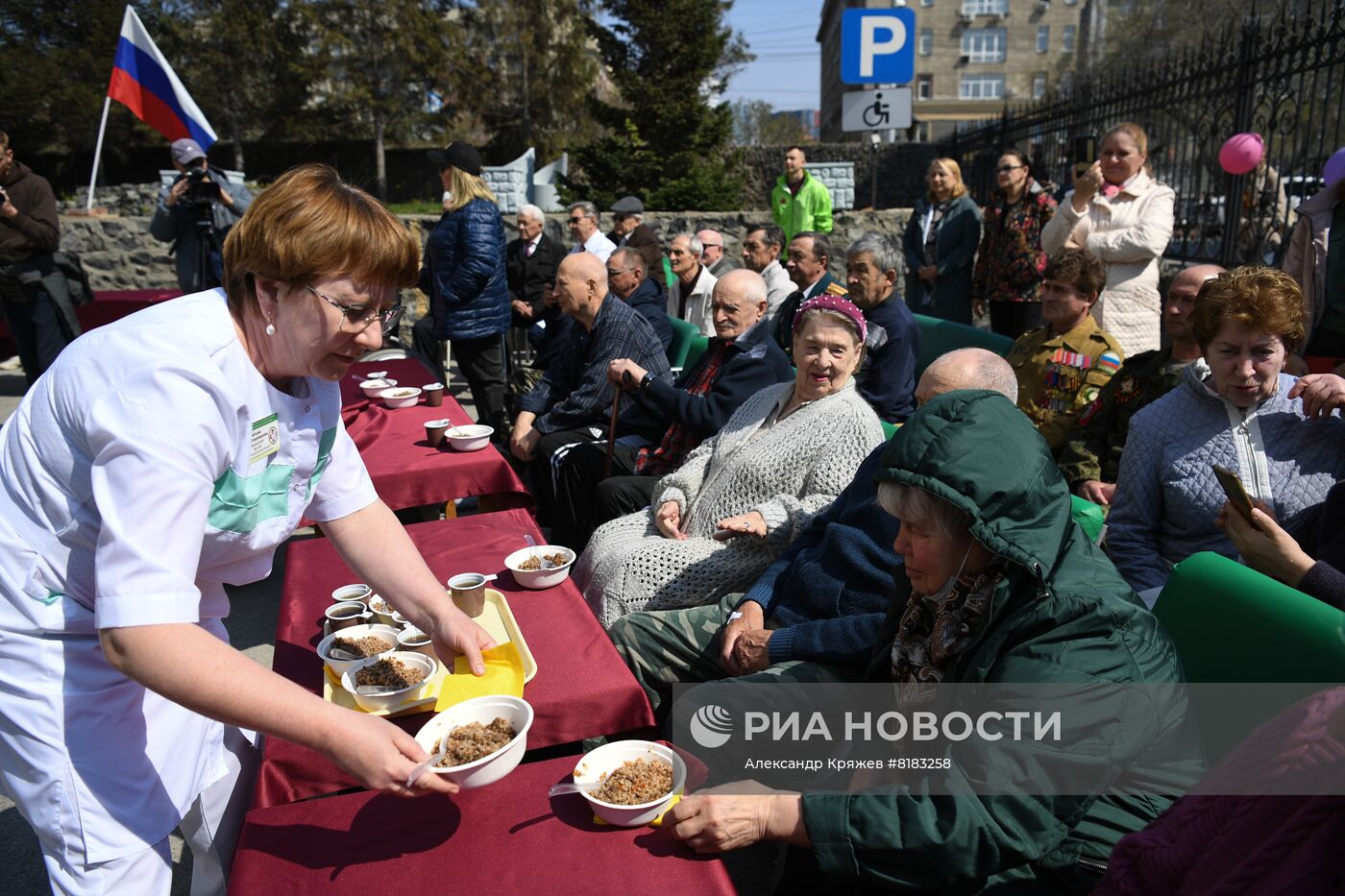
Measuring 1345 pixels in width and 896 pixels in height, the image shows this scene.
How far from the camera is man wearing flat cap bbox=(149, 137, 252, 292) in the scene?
22.5ft

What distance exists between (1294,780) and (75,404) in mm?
1689

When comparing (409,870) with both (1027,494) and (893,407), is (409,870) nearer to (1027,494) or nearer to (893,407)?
(1027,494)

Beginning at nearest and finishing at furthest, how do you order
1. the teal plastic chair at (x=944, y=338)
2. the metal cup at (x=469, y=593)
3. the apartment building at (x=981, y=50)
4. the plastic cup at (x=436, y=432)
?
the metal cup at (x=469, y=593) → the plastic cup at (x=436, y=432) → the teal plastic chair at (x=944, y=338) → the apartment building at (x=981, y=50)

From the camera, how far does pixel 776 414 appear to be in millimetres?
3195

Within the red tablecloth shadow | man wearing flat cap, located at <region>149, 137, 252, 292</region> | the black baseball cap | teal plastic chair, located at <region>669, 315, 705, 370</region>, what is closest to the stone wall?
man wearing flat cap, located at <region>149, 137, 252, 292</region>

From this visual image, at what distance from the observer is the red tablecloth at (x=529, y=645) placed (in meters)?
1.54

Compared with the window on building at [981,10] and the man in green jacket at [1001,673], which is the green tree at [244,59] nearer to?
the man in green jacket at [1001,673]

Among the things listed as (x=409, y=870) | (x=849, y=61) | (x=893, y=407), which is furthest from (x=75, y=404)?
(x=849, y=61)

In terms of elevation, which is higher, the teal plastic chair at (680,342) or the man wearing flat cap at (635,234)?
the man wearing flat cap at (635,234)

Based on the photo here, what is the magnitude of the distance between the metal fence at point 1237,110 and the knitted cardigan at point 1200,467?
297 cm

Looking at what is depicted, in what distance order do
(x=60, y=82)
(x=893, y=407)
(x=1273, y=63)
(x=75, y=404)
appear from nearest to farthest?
(x=75, y=404) → (x=893, y=407) → (x=1273, y=63) → (x=60, y=82)

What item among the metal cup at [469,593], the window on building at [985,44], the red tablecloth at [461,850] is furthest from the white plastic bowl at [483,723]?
the window on building at [985,44]

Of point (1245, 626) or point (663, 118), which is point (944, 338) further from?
point (663, 118)

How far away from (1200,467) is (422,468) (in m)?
2.66
